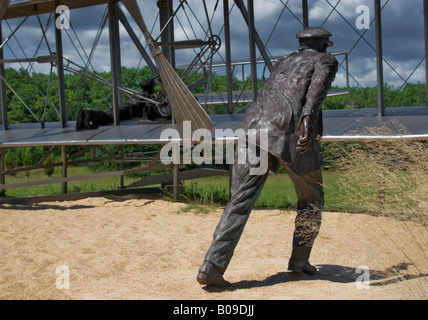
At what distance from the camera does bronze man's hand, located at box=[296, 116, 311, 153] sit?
14.1 ft

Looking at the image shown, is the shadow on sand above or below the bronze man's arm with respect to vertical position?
below

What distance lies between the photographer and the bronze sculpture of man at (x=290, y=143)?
4324 millimetres

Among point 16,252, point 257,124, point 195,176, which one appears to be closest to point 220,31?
point 195,176

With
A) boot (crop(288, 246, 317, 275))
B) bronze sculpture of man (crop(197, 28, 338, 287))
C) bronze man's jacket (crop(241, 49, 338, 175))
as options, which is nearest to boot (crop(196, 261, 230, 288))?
bronze sculpture of man (crop(197, 28, 338, 287))

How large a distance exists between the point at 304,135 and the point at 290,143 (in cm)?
12

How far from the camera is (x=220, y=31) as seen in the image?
10672mm

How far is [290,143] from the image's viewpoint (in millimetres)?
4344

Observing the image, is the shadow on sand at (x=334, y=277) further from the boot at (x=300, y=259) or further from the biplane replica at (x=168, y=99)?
the biplane replica at (x=168, y=99)

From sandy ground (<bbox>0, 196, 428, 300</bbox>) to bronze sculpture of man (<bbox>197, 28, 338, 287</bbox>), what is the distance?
355 mm
